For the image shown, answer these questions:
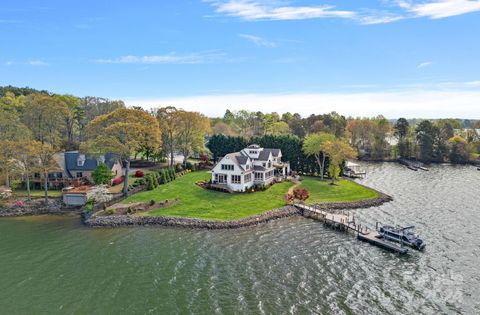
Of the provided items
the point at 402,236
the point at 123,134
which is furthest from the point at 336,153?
the point at 123,134

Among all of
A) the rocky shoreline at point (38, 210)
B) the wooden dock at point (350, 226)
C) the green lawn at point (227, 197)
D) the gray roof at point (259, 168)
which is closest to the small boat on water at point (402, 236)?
the wooden dock at point (350, 226)

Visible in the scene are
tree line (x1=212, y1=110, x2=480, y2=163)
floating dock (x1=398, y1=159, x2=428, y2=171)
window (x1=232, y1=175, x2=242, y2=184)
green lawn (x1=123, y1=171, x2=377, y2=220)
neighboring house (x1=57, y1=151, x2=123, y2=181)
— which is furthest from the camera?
tree line (x1=212, y1=110, x2=480, y2=163)

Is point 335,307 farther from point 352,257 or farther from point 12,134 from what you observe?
point 12,134

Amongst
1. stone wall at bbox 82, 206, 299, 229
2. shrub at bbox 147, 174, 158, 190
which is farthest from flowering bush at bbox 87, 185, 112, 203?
shrub at bbox 147, 174, 158, 190

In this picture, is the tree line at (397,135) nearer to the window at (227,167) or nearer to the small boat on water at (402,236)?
the window at (227,167)

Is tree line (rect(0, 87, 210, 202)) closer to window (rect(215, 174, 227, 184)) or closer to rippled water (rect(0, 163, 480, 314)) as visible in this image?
rippled water (rect(0, 163, 480, 314))

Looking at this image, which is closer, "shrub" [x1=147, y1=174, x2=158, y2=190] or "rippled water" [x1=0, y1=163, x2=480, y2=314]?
"rippled water" [x1=0, y1=163, x2=480, y2=314]

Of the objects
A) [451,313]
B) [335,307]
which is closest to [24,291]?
[335,307]

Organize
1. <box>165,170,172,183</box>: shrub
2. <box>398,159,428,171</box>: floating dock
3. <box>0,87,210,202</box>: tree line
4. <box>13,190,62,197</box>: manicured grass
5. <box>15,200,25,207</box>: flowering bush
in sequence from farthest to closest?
1. <box>398,159,428,171</box>: floating dock
2. <box>165,170,172,183</box>: shrub
3. <box>13,190,62,197</box>: manicured grass
4. <box>0,87,210,202</box>: tree line
5. <box>15,200,25,207</box>: flowering bush

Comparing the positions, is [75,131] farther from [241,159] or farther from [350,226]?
[350,226]
